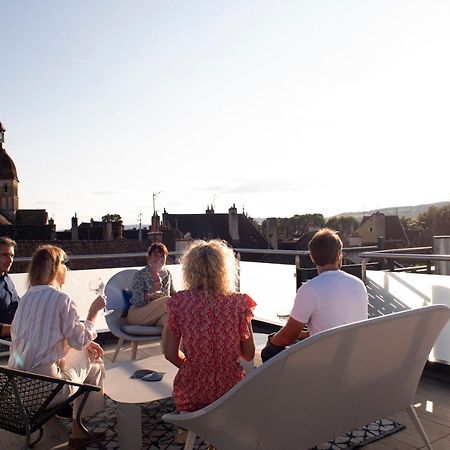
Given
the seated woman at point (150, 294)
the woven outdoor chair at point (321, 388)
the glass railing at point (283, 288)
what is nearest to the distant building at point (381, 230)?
the glass railing at point (283, 288)

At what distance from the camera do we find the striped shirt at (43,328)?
2768mm

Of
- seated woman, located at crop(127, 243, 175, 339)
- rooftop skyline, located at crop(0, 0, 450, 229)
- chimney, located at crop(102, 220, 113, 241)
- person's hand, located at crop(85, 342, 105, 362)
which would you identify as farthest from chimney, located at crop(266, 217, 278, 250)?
person's hand, located at crop(85, 342, 105, 362)

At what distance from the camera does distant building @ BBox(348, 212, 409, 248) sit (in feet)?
138

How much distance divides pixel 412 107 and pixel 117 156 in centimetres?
924

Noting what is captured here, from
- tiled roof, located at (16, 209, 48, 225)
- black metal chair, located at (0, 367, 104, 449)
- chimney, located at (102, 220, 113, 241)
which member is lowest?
black metal chair, located at (0, 367, 104, 449)

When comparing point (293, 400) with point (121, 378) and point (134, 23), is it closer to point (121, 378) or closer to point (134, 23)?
point (121, 378)

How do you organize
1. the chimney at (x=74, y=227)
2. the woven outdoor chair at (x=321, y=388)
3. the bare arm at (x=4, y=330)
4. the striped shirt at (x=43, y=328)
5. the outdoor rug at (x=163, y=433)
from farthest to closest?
the chimney at (x=74, y=227), the bare arm at (x=4, y=330), the outdoor rug at (x=163, y=433), the striped shirt at (x=43, y=328), the woven outdoor chair at (x=321, y=388)

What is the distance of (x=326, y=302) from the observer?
2645 mm

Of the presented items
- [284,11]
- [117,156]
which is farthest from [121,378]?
[117,156]

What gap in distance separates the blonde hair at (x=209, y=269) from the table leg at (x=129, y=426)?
2.93 ft

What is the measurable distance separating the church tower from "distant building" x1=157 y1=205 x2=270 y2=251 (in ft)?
103

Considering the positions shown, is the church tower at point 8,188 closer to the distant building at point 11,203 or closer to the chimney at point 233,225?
the distant building at point 11,203

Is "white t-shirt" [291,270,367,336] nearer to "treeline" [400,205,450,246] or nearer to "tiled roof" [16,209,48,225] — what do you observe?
"treeline" [400,205,450,246]

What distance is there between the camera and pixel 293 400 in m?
2.07
